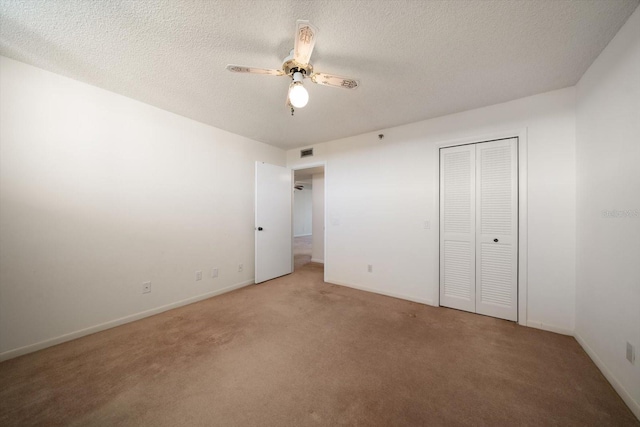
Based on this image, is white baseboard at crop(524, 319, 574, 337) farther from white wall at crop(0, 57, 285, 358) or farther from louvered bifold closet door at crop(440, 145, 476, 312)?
white wall at crop(0, 57, 285, 358)

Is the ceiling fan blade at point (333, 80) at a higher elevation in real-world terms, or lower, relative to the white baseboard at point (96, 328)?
higher

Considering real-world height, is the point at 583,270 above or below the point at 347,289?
above

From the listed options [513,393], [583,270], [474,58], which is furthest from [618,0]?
[513,393]

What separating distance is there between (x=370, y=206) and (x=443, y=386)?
91.3 inches

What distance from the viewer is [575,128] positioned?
7.04ft

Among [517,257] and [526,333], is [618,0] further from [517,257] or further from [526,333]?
[526,333]

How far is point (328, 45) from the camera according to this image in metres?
1.62

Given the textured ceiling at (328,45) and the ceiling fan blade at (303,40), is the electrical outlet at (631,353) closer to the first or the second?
the textured ceiling at (328,45)

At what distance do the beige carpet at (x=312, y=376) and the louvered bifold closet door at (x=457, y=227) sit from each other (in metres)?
0.36

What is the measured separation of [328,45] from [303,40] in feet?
1.22

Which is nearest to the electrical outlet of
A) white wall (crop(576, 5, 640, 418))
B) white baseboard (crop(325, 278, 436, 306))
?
white wall (crop(576, 5, 640, 418))

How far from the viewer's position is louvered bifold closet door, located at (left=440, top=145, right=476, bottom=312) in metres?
2.65

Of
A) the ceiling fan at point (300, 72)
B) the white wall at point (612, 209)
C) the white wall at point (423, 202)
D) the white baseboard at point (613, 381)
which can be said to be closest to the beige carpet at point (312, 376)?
the white baseboard at point (613, 381)

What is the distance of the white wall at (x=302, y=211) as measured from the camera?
978cm
